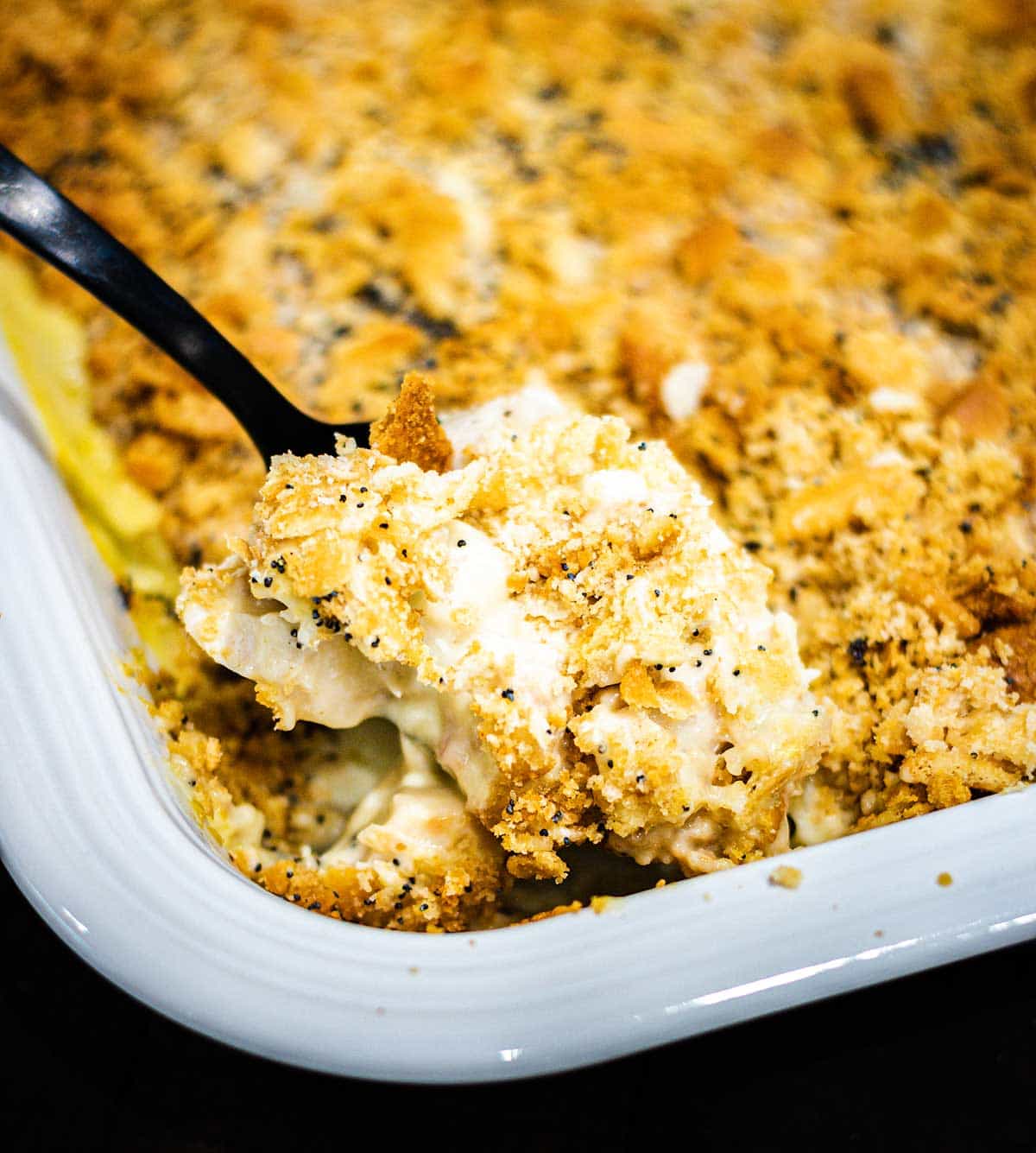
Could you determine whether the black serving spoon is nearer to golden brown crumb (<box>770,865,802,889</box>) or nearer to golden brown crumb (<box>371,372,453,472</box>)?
golden brown crumb (<box>371,372,453,472</box>)

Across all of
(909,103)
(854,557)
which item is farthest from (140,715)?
(909,103)

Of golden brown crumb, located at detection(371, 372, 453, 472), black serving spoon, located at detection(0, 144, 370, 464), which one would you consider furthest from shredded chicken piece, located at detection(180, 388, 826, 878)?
black serving spoon, located at detection(0, 144, 370, 464)

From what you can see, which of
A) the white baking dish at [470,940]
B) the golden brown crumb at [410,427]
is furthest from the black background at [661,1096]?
the golden brown crumb at [410,427]

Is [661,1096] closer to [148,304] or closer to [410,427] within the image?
[410,427]

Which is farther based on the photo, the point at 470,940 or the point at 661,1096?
the point at 661,1096

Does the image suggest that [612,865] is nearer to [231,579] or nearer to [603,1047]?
[603,1047]

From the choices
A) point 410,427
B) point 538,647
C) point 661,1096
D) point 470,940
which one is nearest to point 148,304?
point 410,427
